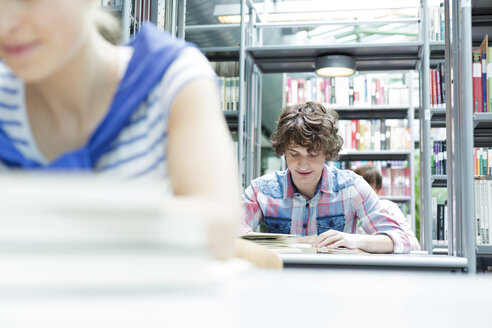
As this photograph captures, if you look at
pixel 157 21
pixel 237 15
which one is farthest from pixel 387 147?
pixel 157 21

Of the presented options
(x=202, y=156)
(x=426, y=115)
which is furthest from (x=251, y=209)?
(x=202, y=156)

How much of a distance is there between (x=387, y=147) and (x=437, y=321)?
205 inches

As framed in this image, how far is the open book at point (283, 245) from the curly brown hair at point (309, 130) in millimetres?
456

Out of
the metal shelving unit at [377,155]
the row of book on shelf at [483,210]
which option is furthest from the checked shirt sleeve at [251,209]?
the metal shelving unit at [377,155]

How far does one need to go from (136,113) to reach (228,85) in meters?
3.15

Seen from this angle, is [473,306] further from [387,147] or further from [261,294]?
[387,147]

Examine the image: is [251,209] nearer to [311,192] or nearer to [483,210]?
[311,192]

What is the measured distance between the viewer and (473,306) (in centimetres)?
24

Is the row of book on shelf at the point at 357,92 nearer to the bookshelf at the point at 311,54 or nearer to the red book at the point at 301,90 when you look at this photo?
the red book at the point at 301,90

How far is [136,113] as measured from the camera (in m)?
0.62

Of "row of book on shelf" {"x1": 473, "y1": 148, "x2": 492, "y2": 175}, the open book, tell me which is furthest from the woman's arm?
"row of book on shelf" {"x1": 473, "y1": 148, "x2": 492, "y2": 175}

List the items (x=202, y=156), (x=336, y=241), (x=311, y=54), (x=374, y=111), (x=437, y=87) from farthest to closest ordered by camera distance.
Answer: (x=374, y=111), (x=437, y=87), (x=311, y=54), (x=336, y=241), (x=202, y=156)

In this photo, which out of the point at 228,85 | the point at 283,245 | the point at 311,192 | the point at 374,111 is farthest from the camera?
the point at 374,111

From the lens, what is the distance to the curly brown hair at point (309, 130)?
2148mm
